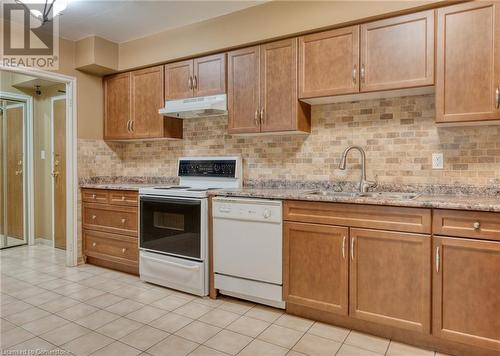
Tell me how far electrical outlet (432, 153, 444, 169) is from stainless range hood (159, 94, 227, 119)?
1.69m

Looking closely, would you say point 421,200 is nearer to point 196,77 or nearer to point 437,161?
point 437,161

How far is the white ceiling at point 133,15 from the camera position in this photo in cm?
272

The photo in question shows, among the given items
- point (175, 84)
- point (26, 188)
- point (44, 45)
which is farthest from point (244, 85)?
point (26, 188)

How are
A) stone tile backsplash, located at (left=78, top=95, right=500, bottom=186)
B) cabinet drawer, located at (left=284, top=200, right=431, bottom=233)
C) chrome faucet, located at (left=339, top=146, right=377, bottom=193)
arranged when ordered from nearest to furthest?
A: cabinet drawer, located at (left=284, top=200, right=431, bottom=233)
stone tile backsplash, located at (left=78, top=95, right=500, bottom=186)
chrome faucet, located at (left=339, top=146, right=377, bottom=193)

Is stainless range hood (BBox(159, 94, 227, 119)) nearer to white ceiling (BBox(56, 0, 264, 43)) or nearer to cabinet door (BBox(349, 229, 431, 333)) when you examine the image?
white ceiling (BBox(56, 0, 264, 43))

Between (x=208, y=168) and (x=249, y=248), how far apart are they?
42.5 inches

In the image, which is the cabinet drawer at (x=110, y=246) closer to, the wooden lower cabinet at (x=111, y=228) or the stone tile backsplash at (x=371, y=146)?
the wooden lower cabinet at (x=111, y=228)

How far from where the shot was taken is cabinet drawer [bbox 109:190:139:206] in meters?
3.20

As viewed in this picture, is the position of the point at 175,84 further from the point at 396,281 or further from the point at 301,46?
the point at 396,281

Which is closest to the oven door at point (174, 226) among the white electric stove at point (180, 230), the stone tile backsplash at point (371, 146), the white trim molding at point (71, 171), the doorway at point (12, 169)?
the white electric stove at point (180, 230)

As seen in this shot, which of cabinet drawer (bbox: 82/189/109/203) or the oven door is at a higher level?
cabinet drawer (bbox: 82/189/109/203)

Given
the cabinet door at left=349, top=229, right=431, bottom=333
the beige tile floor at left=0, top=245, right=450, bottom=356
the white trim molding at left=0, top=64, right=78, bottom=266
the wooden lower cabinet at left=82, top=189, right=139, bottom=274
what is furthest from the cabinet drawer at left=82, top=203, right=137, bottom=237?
the cabinet door at left=349, top=229, right=431, bottom=333

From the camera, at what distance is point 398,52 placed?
221 cm

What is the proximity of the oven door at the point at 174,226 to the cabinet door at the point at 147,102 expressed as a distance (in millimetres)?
829
